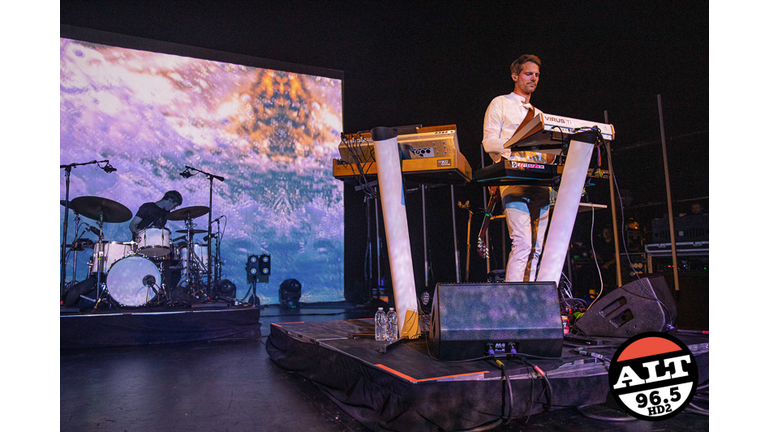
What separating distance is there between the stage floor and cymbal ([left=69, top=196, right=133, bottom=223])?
1837mm

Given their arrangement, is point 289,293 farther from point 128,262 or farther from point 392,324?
point 392,324

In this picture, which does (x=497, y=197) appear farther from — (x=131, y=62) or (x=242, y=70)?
(x=131, y=62)

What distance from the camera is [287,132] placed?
7.49 metres

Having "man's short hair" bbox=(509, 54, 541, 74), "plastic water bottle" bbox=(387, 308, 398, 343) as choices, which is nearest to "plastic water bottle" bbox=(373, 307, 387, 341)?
"plastic water bottle" bbox=(387, 308, 398, 343)

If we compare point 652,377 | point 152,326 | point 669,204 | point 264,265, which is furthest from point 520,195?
point 264,265

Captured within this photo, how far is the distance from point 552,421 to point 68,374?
2.79 meters

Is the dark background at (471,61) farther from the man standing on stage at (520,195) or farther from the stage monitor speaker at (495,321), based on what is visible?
the stage monitor speaker at (495,321)

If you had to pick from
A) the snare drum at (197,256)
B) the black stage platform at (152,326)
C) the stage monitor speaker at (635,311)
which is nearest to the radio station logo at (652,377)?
the stage monitor speaker at (635,311)

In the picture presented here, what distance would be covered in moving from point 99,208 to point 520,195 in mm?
4404

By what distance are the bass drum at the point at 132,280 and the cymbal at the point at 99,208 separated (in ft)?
2.34

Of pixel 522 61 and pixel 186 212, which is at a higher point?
pixel 522 61

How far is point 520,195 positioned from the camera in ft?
8.57

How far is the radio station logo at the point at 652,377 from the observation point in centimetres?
146

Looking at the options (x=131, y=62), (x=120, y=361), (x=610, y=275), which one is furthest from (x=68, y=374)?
(x=131, y=62)
